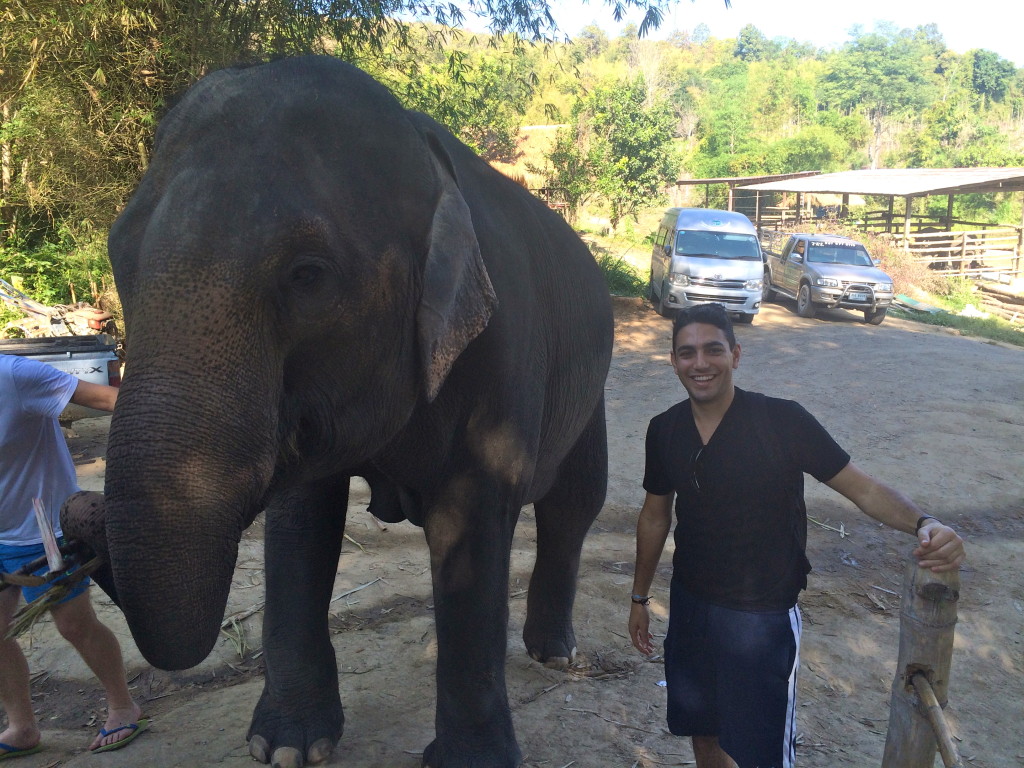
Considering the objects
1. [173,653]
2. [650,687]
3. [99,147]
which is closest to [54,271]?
[99,147]

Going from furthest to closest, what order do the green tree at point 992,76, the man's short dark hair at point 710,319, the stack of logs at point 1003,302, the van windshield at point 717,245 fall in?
1. the green tree at point 992,76
2. the stack of logs at point 1003,302
3. the van windshield at point 717,245
4. the man's short dark hair at point 710,319

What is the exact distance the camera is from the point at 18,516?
3.10 m

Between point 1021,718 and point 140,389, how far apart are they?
156 inches

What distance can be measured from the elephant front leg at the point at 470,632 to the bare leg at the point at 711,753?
64 cm

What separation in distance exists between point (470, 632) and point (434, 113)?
10321 mm

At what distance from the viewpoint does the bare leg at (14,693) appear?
3.22m

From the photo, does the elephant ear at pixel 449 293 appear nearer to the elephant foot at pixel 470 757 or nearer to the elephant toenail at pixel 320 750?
the elephant foot at pixel 470 757

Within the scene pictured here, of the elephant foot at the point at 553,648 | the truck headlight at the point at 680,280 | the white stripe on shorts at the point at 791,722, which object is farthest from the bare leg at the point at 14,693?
the truck headlight at the point at 680,280

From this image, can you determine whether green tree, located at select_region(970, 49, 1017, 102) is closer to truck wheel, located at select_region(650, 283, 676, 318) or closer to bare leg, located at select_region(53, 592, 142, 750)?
truck wheel, located at select_region(650, 283, 676, 318)

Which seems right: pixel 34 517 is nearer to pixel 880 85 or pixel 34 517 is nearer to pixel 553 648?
pixel 553 648

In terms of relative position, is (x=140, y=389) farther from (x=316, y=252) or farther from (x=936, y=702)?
(x=936, y=702)

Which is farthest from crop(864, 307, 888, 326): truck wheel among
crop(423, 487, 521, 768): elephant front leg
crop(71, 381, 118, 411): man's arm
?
crop(71, 381, 118, 411): man's arm

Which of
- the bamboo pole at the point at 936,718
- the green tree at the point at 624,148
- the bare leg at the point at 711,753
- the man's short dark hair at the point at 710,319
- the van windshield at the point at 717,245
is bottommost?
the bare leg at the point at 711,753

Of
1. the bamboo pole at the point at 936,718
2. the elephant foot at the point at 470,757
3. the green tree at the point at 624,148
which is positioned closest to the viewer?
the bamboo pole at the point at 936,718
